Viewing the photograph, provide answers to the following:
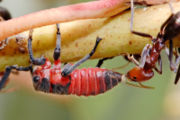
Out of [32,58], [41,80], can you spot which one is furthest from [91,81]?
[32,58]

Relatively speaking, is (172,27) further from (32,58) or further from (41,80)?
(41,80)

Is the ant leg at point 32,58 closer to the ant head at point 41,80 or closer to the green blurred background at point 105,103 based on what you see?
the ant head at point 41,80

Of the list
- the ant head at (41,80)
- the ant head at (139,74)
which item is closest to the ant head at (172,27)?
the ant head at (139,74)

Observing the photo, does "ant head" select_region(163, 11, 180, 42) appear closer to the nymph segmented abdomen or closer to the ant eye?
the nymph segmented abdomen

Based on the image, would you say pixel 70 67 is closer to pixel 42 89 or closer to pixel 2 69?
pixel 42 89

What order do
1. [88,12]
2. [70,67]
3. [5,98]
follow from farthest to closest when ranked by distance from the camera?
Answer: [5,98]
[70,67]
[88,12]

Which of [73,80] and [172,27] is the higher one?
[172,27]

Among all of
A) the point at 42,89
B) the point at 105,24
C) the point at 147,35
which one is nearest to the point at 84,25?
the point at 105,24

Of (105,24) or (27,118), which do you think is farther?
(27,118)
